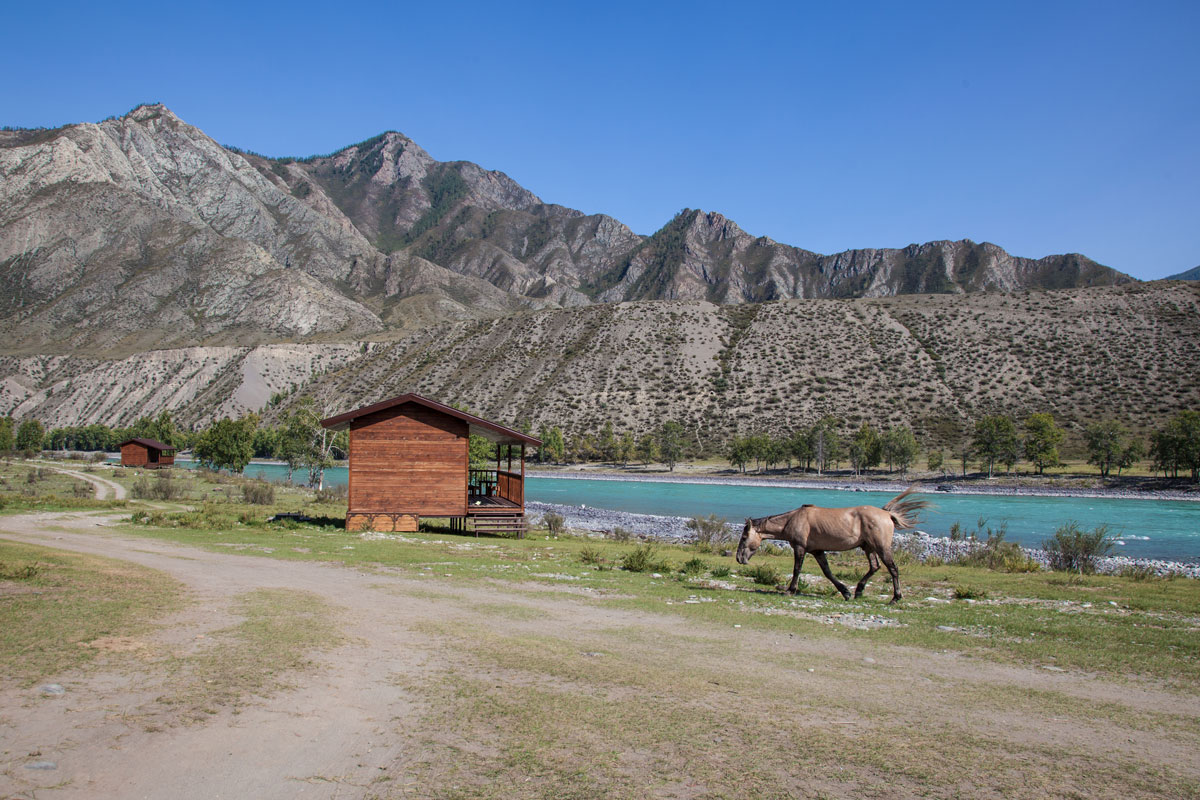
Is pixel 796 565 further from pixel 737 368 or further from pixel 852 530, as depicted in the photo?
pixel 737 368

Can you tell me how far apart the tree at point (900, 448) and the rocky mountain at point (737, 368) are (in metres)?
6.13

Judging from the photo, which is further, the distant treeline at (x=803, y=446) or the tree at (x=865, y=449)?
the tree at (x=865, y=449)

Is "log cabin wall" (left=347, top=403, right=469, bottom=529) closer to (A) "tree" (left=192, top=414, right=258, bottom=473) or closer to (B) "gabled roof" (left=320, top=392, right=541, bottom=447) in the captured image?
(B) "gabled roof" (left=320, top=392, right=541, bottom=447)

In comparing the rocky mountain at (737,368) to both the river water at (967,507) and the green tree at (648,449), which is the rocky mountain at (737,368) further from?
the river water at (967,507)

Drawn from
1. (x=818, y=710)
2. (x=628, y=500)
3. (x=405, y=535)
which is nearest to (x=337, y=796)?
(x=818, y=710)

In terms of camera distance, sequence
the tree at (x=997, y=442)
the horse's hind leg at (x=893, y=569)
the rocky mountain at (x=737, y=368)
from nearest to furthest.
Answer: the horse's hind leg at (x=893, y=569)
the tree at (x=997, y=442)
the rocky mountain at (x=737, y=368)

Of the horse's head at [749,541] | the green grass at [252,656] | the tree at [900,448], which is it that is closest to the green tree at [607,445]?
the tree at [900,448]

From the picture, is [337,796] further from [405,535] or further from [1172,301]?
[1172,301]

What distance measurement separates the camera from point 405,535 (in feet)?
70.7

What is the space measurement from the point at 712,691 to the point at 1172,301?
10684 centimetres

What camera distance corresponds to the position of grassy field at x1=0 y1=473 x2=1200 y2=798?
469cm

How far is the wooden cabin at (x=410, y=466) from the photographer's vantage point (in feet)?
73.5

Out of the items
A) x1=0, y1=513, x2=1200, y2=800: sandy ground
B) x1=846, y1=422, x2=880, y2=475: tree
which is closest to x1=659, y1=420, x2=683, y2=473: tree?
x1=846, y1=422, x2=880, y2=475: tree

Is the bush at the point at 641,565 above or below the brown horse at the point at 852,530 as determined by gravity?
Result: below
